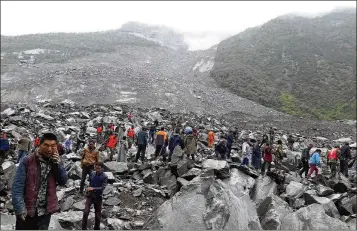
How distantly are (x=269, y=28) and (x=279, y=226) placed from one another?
77471 millimetres

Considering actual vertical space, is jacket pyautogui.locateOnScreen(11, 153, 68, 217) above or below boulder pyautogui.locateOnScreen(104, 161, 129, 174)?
above

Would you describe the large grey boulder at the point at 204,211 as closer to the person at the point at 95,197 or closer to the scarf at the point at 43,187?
the person at the point at 95,197

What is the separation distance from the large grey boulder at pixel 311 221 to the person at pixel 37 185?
5.65 m

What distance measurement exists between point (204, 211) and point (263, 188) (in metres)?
3.95

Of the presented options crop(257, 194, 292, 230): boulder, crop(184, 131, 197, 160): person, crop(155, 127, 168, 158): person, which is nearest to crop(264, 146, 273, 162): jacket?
crop(184, 131, 197, 160): person

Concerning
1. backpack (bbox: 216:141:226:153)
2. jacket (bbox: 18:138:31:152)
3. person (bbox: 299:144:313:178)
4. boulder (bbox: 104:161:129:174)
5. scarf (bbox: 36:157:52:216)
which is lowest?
person (bbox: 299:144:313:178)

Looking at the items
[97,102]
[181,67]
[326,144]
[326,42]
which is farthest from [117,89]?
[326,42]

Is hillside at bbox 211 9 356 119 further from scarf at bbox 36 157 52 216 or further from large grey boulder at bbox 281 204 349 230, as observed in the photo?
scarf at bbox 36 157 52 216

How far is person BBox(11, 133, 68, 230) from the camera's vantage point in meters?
4.37

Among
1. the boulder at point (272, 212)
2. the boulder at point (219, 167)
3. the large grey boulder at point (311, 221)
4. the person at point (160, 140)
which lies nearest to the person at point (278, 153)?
the boulder at point (219, 167)

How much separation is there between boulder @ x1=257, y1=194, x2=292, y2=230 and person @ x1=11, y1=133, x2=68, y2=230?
553cm

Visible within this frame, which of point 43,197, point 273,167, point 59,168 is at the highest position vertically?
point 59,168

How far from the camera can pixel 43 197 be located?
14.9 feet

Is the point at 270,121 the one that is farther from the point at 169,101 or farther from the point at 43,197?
the point at 43,197
